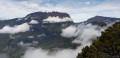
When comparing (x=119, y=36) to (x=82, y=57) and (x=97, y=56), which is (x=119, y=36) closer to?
(x=97, y=56)

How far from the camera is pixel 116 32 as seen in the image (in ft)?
137

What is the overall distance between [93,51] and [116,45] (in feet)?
20.1

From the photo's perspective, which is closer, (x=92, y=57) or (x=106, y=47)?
(x=92, y=57)

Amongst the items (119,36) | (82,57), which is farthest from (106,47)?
(82,57)

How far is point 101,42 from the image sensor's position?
43.4 metres

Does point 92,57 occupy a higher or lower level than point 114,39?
lower

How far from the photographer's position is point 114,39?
132 feet

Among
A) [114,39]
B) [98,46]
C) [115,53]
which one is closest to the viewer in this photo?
[115,53]

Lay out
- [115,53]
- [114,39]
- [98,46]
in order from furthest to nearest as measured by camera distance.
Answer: [98,46] → [114,39] → [115,53]

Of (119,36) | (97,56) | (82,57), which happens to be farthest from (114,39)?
(82,57)

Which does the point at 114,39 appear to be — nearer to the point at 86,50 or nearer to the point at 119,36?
the point at 119,36

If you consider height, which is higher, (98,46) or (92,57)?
(98,46)

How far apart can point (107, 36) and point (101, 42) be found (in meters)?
2.56

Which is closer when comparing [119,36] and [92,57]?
[92,57]
